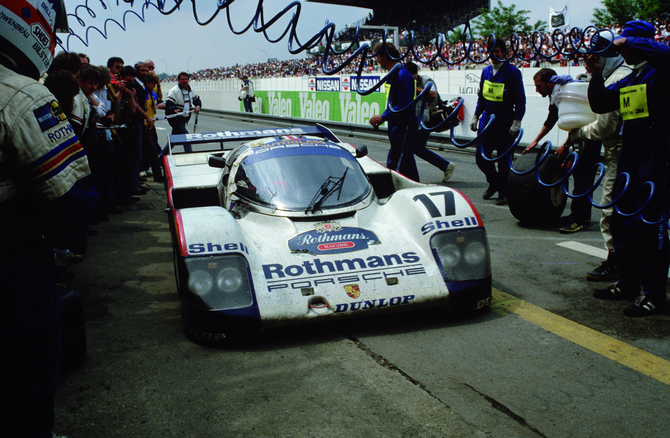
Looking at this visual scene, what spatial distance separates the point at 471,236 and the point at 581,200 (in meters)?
2.78

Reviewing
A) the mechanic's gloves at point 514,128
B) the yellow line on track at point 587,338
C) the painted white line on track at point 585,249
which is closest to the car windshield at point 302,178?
the yellow line on track at point 587,338

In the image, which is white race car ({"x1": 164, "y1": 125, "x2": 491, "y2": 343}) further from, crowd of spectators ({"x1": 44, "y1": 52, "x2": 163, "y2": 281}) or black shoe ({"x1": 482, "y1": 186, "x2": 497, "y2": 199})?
black shoe ({"x1": 482, "y1": 186, "x2": 497, "y2": 199})

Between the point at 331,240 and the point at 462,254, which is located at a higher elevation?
the point at 331,240

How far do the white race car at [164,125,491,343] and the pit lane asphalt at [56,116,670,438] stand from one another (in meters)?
0.21

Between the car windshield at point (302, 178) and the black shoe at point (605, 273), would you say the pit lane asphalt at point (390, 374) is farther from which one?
the car windshield at point (302, 178)

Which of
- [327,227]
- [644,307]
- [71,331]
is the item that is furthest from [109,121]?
[644,307]

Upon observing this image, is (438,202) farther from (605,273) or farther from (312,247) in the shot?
(605,273)

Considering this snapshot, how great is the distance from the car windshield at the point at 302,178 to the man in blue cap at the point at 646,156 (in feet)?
6.48

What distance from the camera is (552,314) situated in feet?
13.3

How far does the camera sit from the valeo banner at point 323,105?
1781 cm

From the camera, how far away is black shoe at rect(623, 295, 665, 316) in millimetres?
3963

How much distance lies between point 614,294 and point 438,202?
144 centimetres

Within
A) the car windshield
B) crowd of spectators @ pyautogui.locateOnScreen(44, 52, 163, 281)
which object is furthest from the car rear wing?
the car windshield

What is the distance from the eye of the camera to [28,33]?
1852mm
